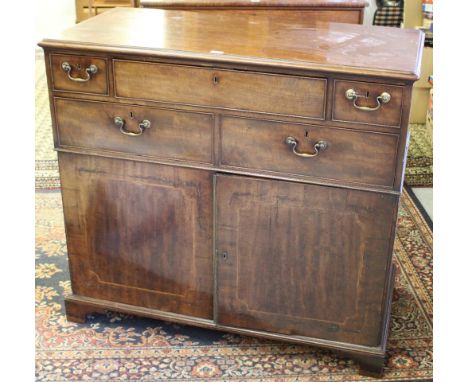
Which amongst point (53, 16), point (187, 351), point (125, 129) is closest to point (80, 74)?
point (125, 129)

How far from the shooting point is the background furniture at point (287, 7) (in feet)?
10.1

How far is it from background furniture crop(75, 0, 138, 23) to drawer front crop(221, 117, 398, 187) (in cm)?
367

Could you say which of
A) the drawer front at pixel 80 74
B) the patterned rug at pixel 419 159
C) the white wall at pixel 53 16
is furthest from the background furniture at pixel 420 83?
the white wall at pixel 53 16

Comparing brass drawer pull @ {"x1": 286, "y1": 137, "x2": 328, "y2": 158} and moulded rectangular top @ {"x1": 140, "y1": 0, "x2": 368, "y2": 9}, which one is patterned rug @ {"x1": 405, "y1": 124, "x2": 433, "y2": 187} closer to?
moulded rectangular top @ {"x1": 140, "y1": 0, "x2": 368, "y2": 9}

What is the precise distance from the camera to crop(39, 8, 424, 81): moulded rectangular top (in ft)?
5.80

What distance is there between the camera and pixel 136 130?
1972 mm

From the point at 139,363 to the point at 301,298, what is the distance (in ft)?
1.76

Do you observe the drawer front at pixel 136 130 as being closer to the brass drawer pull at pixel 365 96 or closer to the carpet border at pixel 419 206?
the brass drawer pull at pixel 365 96

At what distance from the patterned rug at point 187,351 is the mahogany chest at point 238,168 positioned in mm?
87

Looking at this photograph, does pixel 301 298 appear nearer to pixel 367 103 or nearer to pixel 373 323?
pixel 373 323

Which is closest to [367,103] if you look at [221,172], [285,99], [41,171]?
[285,99]

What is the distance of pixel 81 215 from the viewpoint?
2143 mm

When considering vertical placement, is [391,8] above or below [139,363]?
above

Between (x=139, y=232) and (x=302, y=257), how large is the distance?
506 mm
